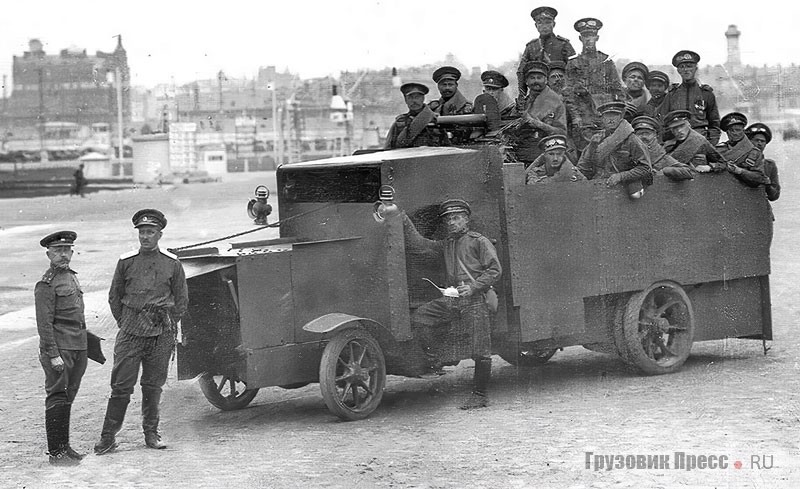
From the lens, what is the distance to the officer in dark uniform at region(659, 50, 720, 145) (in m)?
12.5

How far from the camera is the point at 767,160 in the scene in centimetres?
1225

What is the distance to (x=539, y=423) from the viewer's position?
9.13 meters

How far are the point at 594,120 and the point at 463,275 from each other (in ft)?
10.7

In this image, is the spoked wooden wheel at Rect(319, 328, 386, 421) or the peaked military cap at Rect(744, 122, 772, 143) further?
Result: the peaked military cap at Rect(744, 122, 772, 143)

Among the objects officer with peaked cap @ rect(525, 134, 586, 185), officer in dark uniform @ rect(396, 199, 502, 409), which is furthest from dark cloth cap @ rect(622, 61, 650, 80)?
officer in dark uniform @ rect(396, 199, 502, 409)

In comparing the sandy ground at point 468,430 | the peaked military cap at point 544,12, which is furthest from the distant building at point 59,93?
the sandy ground at point 468,430

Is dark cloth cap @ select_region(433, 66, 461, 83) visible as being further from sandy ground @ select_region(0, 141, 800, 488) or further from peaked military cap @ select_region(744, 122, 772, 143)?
peaked military cap @ select_region(744, 122, 772, 143)

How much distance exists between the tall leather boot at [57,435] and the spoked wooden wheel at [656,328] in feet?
16.3

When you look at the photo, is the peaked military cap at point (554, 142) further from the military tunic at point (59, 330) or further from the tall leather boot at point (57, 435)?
the tall leather boot at point (57, 435)

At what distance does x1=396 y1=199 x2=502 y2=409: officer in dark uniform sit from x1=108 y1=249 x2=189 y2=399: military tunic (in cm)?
201

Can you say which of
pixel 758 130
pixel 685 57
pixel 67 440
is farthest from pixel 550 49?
pixel 67 440

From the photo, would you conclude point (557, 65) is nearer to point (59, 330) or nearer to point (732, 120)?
point (732, 120)

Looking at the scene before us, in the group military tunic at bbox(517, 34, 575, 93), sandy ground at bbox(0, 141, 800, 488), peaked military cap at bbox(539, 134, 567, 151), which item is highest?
military tunic at bbox(517, 34, 575, 93)

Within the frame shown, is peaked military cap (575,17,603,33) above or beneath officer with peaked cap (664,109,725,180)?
above
